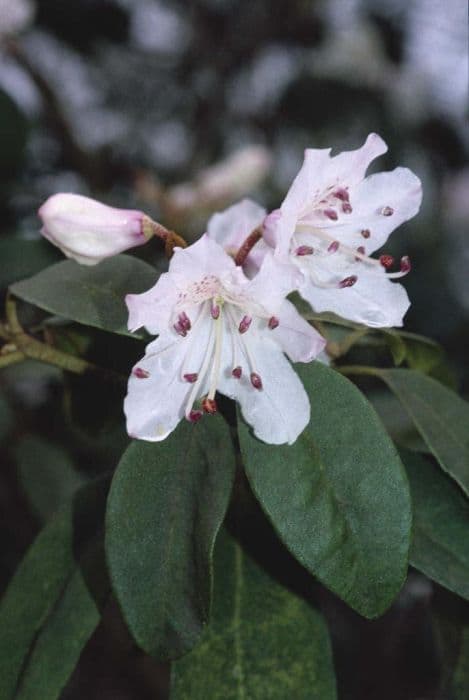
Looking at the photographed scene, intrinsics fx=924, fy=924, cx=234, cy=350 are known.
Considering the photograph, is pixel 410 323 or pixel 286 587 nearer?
pixel 286 587

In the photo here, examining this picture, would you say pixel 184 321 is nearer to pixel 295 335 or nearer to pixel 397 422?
pixel 295 335

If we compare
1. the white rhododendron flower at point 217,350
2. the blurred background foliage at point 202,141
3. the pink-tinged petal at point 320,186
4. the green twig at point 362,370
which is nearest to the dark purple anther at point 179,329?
the white rhododendron flower at point 217,350

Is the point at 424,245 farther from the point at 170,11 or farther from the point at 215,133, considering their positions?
the point at 170,11

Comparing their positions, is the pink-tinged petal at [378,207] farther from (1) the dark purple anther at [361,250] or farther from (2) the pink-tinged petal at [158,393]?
(2) the pink-tinged petal at [158,393]

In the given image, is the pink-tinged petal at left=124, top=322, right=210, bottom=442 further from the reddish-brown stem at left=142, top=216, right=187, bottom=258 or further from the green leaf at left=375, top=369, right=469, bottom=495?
the green leaf at left=375, top=369, right=469, bottom=495

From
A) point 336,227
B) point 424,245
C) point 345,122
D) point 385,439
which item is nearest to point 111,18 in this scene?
point 345,122

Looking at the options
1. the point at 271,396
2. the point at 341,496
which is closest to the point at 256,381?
the point at 271,396

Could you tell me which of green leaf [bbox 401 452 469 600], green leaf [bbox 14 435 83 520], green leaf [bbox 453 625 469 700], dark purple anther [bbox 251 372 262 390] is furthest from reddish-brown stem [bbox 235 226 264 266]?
green leaf [bbox 14 435 83 520]
